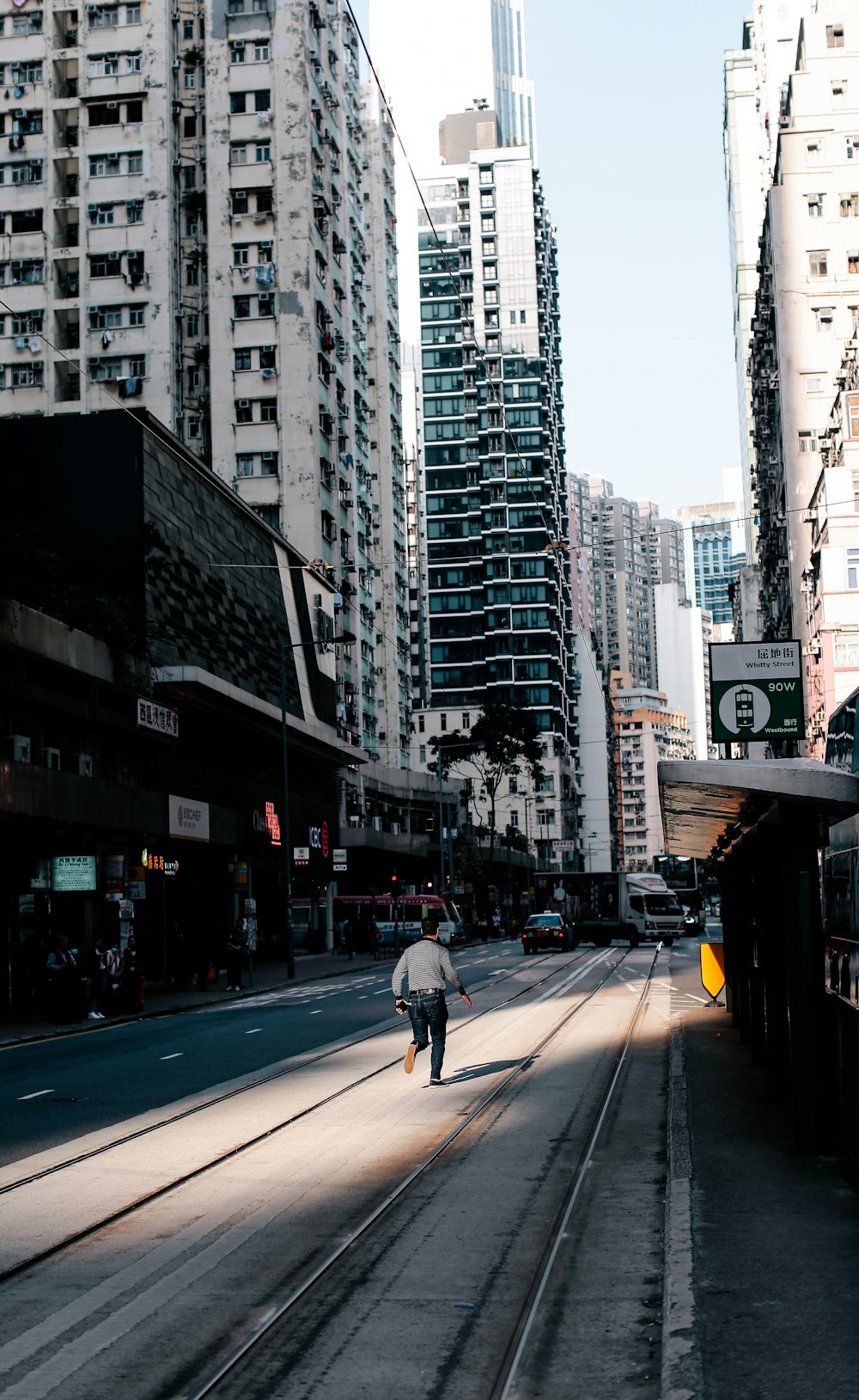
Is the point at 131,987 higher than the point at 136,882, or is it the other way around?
the point at 136,882

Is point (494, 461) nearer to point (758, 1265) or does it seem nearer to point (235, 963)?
point (235, 963)

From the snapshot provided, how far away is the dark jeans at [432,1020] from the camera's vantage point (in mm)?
15883

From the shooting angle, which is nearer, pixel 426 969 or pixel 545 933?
pixel 426 969

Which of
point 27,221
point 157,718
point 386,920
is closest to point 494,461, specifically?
point 27,221

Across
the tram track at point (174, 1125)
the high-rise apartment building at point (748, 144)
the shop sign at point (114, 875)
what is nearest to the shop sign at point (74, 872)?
the shop sign at point (114, 875)

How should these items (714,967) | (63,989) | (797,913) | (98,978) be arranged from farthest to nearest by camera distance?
1. (98,978)
2. (63,989)
3. (714,967)
4. (797,913)

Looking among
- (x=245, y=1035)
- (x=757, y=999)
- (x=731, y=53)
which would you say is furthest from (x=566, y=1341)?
(x=731, y=53)

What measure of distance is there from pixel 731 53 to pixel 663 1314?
19976cm

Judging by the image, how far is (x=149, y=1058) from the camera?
21578mm

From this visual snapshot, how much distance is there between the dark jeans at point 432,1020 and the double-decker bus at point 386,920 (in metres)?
44.9

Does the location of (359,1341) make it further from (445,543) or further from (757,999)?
(445,543)

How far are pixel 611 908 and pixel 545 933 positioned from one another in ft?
35.4

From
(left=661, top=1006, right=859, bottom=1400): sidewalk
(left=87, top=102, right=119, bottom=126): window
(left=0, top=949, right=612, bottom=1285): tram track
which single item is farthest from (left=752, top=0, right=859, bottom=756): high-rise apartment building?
(left=661, top=1006, right=859, bottom=1400): sidewalk

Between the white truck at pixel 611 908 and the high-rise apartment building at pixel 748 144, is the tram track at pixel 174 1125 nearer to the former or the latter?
the white truck at pixel 611 908
